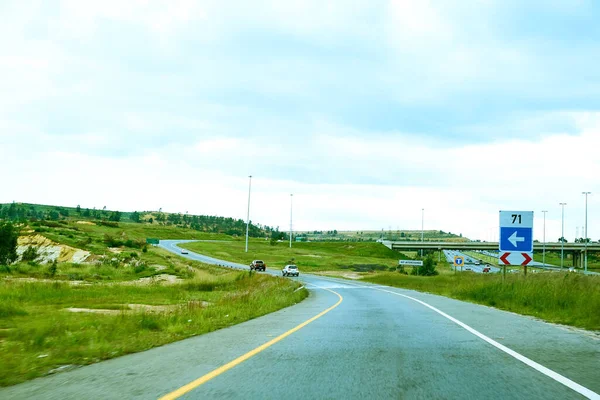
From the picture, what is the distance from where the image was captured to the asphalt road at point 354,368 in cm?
707

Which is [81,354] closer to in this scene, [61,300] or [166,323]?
[166,323]

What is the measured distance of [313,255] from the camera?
496ft

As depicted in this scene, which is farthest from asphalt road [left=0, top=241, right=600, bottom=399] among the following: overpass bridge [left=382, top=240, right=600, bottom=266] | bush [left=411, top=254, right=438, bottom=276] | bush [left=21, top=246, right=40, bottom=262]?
overpass bridge [left=382, top=240, right=600, bottom=266]

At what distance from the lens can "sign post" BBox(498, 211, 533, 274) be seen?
2927 centimetres

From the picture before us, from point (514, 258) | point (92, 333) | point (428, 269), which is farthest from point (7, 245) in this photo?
point (92, 333)

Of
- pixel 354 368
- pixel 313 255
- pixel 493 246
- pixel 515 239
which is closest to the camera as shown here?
pixel 354 368

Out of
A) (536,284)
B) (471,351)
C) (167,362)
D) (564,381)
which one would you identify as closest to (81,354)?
(167,362)

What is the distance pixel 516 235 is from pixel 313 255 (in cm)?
12272

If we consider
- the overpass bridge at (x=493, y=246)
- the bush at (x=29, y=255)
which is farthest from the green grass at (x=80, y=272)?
the overpass bridge at (x=493, y=246)

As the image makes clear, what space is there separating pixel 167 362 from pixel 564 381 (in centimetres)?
587

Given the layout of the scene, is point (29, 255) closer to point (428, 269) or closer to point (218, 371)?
point (428, 269)

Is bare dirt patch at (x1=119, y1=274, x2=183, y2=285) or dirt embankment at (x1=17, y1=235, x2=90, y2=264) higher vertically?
dirt embankment at (x1=17, y1=235, x2=90, y2=264)

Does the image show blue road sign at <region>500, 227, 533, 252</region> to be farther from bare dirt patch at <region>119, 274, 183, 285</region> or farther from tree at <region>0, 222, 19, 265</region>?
tree at <region>0, 222, 19, 265</region>

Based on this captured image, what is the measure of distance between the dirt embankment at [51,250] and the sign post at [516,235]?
7289 cm
